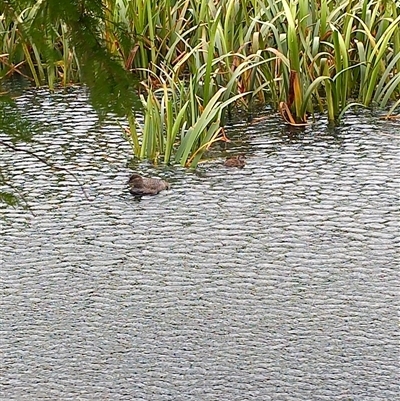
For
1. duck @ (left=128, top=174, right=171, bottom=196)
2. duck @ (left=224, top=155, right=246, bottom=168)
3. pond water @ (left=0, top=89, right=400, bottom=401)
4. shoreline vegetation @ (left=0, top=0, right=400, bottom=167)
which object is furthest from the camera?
shoreline vegetation @ (left=0, top=0, right=400, bottom=167)

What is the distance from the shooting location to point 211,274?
2732 mm

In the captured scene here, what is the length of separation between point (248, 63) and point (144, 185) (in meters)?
1.07

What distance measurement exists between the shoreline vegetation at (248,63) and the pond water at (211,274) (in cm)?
17

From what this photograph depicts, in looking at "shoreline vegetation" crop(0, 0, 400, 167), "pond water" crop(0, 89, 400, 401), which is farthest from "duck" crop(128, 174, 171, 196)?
"shoreline vegetation" crop(0, 0, 400, 167)

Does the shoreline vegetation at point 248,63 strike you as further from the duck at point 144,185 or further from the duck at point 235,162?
the duck at point 144,185

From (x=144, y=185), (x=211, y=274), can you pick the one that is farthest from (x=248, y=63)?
(x=211, y=274)

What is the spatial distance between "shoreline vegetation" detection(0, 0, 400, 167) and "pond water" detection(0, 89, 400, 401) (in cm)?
17

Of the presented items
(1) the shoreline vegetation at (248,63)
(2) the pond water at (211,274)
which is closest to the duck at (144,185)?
(2) the pond water at (211,274)

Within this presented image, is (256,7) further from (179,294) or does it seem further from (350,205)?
(179,294)

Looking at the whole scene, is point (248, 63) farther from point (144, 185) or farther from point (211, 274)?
point (211, 274)

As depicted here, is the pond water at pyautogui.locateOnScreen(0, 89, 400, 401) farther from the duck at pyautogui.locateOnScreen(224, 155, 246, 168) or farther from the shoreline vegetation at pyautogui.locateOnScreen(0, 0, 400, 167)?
the shoreline vegetation at pyautogui.locateOnScreen(0, 0, 400, 167)

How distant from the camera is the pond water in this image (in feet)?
7.22

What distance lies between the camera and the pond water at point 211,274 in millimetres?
2201

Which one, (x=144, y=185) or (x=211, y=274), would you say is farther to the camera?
(x=144, y=185)
